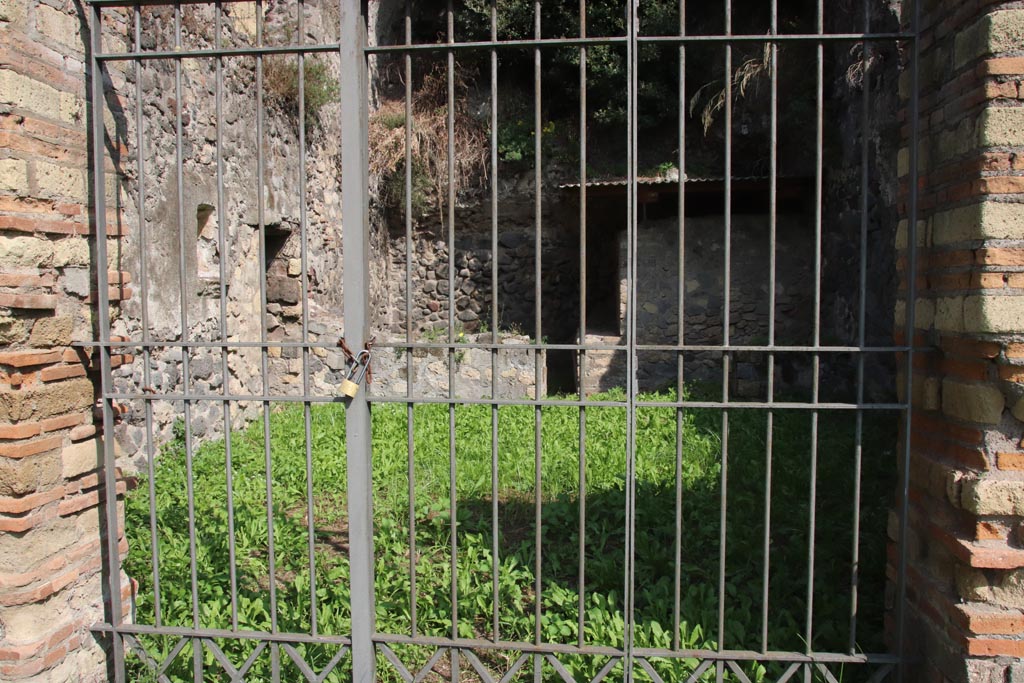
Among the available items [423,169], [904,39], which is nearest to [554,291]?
[423,169]

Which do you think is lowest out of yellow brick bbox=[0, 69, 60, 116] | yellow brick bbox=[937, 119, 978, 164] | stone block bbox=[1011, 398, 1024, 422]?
stone block bbox=[1011, 398, 1024, 422]

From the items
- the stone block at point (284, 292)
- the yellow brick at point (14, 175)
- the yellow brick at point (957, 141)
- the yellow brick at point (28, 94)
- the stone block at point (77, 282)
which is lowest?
the stone block at point (77, 282)

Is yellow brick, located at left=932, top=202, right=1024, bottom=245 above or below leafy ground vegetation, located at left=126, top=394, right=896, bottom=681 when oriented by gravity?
above

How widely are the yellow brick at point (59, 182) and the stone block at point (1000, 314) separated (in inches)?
132

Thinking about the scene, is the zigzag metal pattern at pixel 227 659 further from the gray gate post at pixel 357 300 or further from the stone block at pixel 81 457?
the stone block at pixel 81 457

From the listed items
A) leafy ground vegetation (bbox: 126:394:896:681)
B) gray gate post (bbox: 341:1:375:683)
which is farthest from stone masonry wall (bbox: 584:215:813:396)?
gray gate post (bbox: 341:1:375:683)

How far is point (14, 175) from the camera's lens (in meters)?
2.48

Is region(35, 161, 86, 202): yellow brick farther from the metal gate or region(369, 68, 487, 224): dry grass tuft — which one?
region(369, 68, 487, 224): dry grass tuft

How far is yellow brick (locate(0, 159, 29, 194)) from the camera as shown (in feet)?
8.09

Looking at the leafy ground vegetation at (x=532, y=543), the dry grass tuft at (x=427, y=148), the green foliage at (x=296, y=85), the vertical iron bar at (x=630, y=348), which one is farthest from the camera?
the dry grass tuft at (x=427, y=148)

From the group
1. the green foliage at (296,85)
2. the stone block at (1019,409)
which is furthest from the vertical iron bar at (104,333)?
the green foliage at (296,85)

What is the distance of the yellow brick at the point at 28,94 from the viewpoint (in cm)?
245

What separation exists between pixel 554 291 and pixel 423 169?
2.89 m

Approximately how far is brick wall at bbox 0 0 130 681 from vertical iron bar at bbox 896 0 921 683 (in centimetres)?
317
